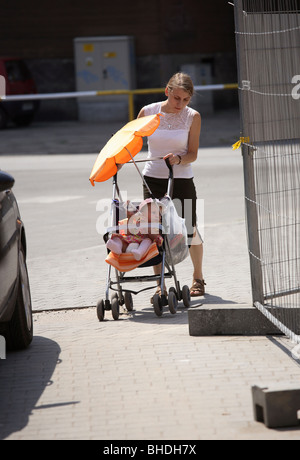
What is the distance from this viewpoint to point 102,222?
41.3 feet

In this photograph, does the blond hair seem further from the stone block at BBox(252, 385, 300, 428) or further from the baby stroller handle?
the stone block at BBox(252, 385, 300, 428)

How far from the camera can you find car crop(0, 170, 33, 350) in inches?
224

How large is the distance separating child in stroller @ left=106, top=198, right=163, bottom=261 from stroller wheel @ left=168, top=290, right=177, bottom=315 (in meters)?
0.39

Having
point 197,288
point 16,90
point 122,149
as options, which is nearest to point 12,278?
point 122,149

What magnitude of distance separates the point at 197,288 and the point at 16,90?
22507 mm

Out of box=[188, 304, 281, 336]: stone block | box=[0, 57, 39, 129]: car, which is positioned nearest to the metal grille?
box=[188, 304, 281, 336]: stone block

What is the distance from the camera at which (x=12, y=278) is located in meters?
5.98

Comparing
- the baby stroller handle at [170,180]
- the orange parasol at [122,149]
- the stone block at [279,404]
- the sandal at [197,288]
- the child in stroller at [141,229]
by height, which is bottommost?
the sandal at [197,288]

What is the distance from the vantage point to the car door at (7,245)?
568cm

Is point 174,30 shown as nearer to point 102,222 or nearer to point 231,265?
point 102,222

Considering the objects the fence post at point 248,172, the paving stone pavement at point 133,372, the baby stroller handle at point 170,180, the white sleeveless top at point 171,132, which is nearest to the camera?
the paving stone pavement at point 133,372

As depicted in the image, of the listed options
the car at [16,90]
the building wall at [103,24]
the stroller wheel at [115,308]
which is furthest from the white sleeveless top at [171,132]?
the building wall at [103,24]

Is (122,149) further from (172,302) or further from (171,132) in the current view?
(172,302)

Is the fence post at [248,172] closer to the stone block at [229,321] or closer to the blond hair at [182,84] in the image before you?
the stone block at [229,321]
